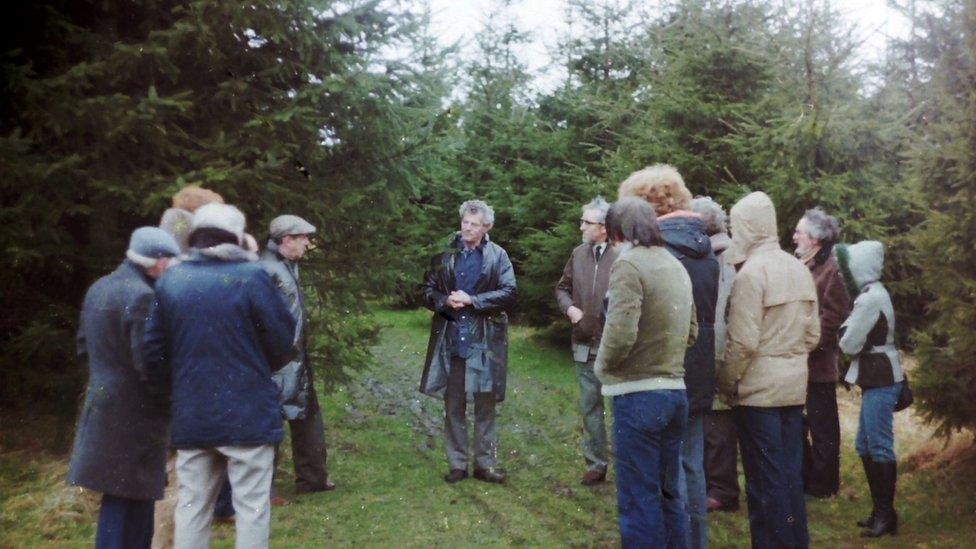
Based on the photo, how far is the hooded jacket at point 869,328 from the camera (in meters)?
6.38

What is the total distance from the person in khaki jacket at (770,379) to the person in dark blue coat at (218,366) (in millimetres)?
2625

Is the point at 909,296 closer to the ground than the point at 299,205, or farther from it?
closer to the ground

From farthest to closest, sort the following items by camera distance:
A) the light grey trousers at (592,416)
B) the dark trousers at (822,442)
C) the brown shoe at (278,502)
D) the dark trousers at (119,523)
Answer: the light grey trousers at (592,416)
the dark trousers at (822,442)
the brown shoe at (278,502)
the dark trousers at (119,523)

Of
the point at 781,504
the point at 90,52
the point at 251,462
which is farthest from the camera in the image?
the point at 90,52

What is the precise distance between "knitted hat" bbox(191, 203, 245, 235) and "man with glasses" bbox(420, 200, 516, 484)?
10.6 ft

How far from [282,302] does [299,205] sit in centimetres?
309

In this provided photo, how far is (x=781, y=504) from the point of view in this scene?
5.23 metres

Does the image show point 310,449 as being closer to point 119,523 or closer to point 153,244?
point 119,523

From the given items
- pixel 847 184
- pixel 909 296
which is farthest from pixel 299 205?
pixel 909 296

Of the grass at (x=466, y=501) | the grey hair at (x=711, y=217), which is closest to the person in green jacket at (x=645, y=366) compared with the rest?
the grey hair at (x=711, y=217)

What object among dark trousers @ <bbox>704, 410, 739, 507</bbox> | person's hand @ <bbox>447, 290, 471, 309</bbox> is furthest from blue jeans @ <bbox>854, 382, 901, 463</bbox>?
person's hand @ <bbox>447, 290, 471, 309</bbox>

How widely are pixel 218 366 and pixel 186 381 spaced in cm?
18

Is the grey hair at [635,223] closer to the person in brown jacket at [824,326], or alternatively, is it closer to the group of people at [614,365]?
the group of people at [614,365]

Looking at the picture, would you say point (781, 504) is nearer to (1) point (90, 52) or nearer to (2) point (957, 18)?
(2) point (957, 18)
